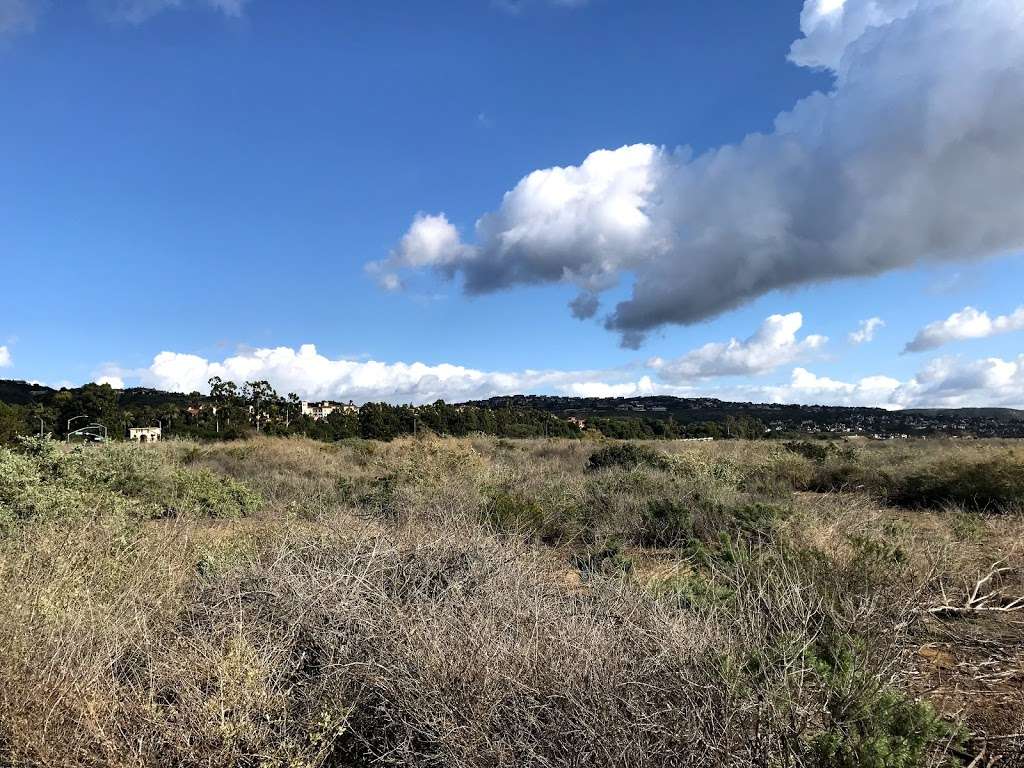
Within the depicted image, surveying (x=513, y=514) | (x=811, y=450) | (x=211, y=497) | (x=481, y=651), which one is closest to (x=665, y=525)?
(x=513, y=514)

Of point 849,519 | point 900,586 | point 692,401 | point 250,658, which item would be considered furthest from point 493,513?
point 692,401

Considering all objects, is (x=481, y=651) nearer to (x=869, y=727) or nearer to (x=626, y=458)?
(x=869, y=727)

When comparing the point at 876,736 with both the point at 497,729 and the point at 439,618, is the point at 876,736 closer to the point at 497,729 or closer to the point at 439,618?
the point at 497,729

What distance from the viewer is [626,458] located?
19.4 meters

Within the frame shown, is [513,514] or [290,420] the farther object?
[290,420]

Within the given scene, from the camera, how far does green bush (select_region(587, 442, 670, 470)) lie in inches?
705

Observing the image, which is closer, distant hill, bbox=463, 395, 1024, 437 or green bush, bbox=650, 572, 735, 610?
green bush, bbox=650, 572, 735, 610

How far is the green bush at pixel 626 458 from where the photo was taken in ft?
58.7

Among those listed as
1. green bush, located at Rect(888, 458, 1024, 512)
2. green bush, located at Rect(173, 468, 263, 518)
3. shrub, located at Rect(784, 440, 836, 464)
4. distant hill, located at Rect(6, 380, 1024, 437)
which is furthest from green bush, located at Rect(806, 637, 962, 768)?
distant hill, located at Rect(6, 380, 1024, 437)

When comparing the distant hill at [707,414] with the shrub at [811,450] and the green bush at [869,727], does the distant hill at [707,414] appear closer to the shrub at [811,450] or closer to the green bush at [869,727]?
the shrub at [811,450]

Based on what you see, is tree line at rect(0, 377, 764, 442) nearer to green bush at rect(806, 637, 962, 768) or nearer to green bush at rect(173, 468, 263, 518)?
green bush at rect(173, 468, 263, 518)

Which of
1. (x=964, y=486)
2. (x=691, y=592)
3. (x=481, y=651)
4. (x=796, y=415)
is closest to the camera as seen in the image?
(x=481, y=651)

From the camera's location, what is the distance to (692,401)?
80562mm

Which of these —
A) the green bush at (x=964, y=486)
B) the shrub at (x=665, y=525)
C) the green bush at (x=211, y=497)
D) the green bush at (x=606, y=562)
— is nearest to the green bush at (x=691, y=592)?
the green bush at (x=606, y=562)
